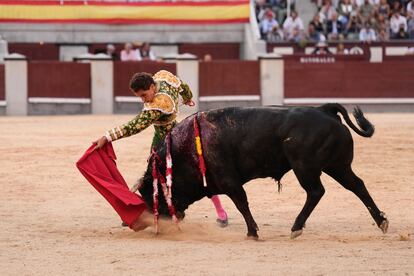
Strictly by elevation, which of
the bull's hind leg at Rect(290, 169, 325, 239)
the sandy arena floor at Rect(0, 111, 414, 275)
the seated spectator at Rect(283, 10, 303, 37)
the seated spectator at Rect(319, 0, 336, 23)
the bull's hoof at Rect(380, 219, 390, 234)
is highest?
the seated spectator at Rect(319, 0, 336, 23)

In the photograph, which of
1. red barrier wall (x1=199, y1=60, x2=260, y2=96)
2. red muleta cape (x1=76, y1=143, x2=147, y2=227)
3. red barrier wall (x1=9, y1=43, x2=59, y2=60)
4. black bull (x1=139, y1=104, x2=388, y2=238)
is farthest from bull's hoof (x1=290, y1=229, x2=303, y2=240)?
red barrier wall (x1=9, y1=43, x2=59, y2=60)

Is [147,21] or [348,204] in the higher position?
[147,21]

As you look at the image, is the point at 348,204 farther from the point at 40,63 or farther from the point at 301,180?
the point at 40,63

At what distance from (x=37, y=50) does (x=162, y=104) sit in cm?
1755

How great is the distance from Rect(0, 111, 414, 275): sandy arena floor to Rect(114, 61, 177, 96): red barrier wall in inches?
302

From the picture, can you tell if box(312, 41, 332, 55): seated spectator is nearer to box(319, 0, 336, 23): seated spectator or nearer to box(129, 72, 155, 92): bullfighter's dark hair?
box(319, 0, 336, 23): seated spectator

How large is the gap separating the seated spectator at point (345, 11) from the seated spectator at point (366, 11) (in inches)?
9.0

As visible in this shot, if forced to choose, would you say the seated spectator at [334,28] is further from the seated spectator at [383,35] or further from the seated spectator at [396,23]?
the seated spectator at [396,23]

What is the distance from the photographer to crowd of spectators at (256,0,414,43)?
24.6m

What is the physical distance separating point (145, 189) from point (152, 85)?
2.64 ft

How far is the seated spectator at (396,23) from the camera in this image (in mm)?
24875

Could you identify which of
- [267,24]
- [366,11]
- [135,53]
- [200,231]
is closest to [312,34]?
[267,24]

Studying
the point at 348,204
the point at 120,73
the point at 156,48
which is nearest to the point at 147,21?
the point at 156,48

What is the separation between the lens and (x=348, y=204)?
34.3ft
